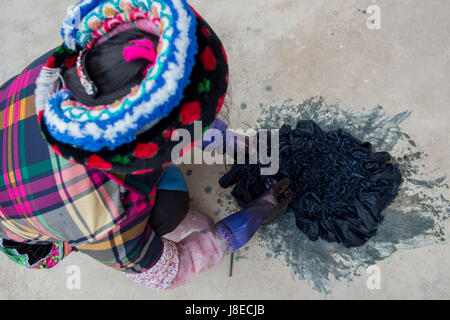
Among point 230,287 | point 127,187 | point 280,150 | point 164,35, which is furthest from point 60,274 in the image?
point 164,35

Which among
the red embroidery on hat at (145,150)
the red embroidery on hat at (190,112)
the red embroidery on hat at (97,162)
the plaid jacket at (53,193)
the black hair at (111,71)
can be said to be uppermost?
the black hair at (111,71)

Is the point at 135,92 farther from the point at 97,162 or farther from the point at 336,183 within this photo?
the point at 336,183

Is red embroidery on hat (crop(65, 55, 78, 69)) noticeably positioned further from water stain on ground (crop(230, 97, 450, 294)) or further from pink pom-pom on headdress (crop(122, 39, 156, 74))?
water stain on ground (crop(230, 97, 450, 294))

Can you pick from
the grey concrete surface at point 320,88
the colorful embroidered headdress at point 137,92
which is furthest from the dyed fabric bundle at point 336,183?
the colorful embroidered headdress at point 137,92

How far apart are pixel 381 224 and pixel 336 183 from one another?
24 cm

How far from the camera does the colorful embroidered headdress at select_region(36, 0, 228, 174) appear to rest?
505 millimetres

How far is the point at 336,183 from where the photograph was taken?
122 centimetres

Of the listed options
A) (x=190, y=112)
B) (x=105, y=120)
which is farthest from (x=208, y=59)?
(x=105, y=120)

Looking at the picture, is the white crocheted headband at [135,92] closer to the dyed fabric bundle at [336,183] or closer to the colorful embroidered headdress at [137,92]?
the colorful embroidered headdress at [137,92]

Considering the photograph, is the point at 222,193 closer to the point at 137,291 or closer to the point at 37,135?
the point at 137,291

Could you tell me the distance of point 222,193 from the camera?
1416mm

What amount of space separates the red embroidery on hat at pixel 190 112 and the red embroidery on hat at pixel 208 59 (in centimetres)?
7

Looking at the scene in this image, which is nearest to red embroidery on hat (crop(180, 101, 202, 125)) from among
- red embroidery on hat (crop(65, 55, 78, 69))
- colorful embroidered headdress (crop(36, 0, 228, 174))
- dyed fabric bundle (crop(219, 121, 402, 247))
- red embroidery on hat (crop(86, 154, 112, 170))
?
colorful embroidered headdress (crop(36, 0, 228, 174))

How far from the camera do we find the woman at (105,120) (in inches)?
20.3
